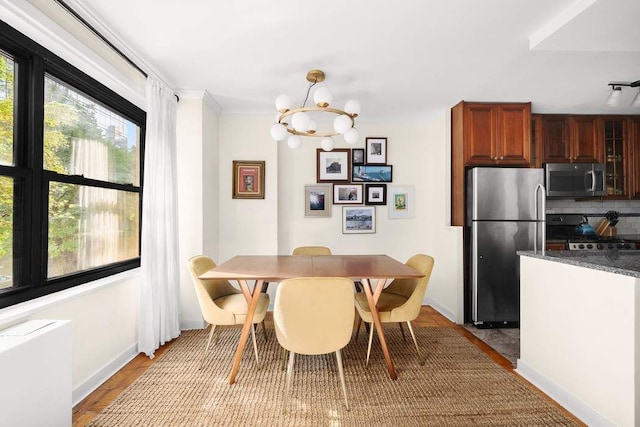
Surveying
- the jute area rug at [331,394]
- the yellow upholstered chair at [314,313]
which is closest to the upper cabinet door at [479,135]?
the jute area rug at [331,394]

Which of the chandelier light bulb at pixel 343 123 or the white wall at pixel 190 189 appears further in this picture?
the white wall at pixel 190 189

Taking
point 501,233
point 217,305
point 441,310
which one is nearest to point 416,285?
point 501,233

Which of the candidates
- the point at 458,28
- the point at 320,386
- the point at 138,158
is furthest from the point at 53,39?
the point at 320,386

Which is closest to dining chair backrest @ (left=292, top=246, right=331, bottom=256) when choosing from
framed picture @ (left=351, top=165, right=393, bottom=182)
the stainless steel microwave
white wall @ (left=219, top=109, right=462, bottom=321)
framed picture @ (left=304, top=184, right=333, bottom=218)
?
white wall @ (left=219, top=109, right=462, bottom=321)

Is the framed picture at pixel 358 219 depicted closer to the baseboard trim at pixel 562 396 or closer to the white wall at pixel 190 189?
the white wall at pixel 190 189

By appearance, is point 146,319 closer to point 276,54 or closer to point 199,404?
point 199,404

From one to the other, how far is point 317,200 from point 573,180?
3114 millimetres

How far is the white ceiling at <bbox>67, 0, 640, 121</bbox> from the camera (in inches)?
78.2

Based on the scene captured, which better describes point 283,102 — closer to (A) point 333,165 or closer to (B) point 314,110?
(B) point 314,110

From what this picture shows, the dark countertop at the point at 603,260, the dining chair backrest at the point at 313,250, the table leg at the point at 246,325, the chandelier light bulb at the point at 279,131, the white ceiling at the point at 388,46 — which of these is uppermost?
the white ceiling at the point at 388,46

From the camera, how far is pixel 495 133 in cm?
363

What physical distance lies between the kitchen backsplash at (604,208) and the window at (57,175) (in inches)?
195

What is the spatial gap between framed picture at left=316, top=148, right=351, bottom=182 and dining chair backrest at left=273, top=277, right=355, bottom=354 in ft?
8.36

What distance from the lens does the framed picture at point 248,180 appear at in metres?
3.98
